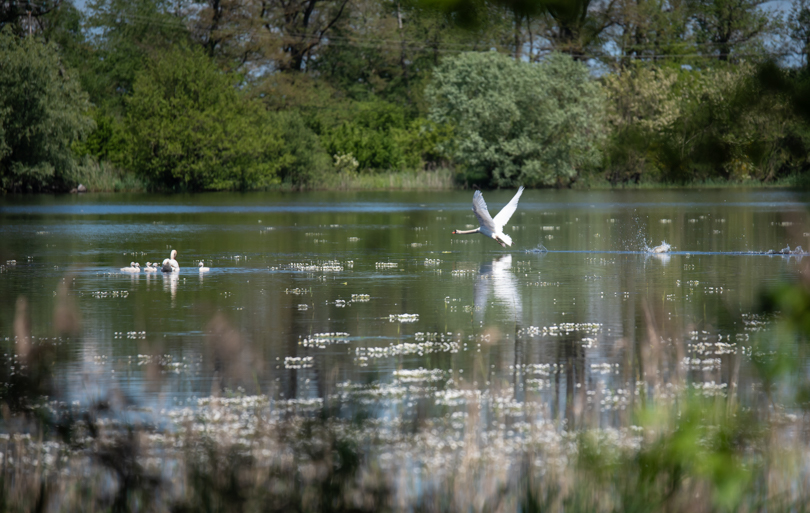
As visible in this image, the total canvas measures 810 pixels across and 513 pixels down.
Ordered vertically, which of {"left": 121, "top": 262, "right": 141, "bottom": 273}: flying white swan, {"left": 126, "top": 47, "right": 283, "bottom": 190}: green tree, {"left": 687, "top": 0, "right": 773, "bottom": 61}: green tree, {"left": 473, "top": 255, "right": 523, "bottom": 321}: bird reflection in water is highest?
{"left": 126, "top": 47, "right": 283, "bottom": 190}: green tree

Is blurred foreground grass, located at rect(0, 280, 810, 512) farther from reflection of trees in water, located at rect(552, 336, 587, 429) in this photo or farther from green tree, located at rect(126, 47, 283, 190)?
green tree, located at rect(126, 47, 283, 190)

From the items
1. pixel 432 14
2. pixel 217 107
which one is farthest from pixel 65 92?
pixel 432 14

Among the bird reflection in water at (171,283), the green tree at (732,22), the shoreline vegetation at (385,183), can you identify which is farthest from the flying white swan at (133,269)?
the shoreline vegetation at (385,183)

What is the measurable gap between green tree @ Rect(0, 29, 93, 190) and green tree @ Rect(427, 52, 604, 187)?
2431cm

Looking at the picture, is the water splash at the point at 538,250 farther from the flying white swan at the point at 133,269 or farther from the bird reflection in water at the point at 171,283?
the flying white swan at the point at 133,269

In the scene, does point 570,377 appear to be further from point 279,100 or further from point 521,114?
point 279,100

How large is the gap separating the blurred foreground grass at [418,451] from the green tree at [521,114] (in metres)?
57.0

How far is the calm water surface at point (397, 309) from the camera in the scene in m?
8.64

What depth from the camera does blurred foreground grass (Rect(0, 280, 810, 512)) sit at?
495cm

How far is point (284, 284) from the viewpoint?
52.5ft

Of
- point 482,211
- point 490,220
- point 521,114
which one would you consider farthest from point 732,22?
point 521,114

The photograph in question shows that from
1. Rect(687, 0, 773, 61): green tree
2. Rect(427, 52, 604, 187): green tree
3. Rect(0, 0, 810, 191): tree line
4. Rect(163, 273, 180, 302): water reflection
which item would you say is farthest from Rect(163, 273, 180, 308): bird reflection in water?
Rect(427, 52, 604, 187): green tree

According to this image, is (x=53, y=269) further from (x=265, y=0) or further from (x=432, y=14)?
Result: (x=265, y=0)

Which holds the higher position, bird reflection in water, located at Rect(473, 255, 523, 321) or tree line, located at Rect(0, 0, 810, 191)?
tree line, located at Rect(0, 0, 810, 191)
